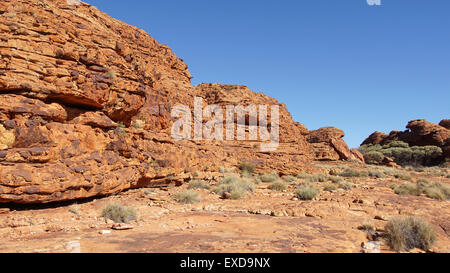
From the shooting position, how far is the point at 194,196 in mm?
9539

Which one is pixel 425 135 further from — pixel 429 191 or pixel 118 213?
pixel 118 213

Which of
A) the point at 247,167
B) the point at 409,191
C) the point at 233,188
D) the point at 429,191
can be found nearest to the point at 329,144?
the point at 247,167

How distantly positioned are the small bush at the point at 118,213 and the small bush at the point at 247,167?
440 inches

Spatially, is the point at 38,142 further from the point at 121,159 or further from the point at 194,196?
the point at 194,196

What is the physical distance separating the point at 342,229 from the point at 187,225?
384 cm

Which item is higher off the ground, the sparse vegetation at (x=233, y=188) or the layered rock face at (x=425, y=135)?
the layered rock face at (x=425, y=135)

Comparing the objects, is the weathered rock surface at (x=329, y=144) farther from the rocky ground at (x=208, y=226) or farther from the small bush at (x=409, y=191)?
the rocky ground at (x=208, y=226)

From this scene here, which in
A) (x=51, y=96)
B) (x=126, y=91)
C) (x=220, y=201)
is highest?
(x=126, y=91)

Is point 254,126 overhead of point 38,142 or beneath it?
overhead

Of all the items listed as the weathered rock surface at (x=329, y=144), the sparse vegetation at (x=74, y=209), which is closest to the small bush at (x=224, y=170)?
the sparse vegetation at (x=74, y=209)

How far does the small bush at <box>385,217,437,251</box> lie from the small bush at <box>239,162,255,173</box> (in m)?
12.2

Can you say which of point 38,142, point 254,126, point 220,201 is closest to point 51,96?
point 38,142

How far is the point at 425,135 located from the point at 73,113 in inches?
2203

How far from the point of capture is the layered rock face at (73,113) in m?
6.47
